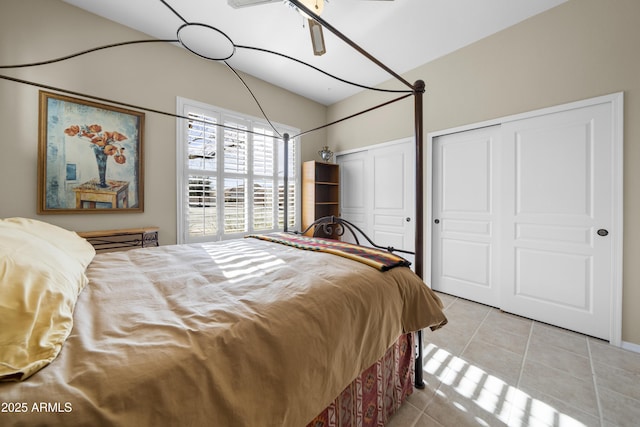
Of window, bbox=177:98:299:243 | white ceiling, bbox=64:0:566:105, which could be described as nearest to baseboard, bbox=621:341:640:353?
white ceiling, bbox=64:0:566:105

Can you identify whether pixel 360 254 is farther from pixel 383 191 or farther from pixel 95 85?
pixel 95 85

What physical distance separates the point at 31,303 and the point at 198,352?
420mm

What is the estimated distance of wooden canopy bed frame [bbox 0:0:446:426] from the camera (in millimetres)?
481

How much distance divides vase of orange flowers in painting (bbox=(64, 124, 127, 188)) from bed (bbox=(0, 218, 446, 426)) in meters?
1.42

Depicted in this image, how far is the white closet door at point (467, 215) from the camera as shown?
9.01 ft

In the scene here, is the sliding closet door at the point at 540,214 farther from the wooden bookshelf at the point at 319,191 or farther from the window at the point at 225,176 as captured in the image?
the window at the point at 225,176

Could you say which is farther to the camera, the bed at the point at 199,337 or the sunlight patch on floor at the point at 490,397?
the sunlight patch on floor at the point at 490,397

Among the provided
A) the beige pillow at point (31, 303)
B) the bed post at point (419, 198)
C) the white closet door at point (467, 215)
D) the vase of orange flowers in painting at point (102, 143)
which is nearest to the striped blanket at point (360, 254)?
the bed post at point (419, 198)

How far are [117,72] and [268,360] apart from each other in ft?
10.7

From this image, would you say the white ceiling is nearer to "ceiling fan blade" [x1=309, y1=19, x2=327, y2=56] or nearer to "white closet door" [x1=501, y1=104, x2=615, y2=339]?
"ceiling fan blade" [x1=309, y1=19, x2=327, y2=56]

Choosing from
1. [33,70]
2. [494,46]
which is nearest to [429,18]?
[494,46]

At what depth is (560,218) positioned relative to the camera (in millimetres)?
2307

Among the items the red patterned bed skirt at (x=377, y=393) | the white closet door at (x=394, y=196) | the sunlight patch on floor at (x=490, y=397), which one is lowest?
the sunlight patch on floor at (x=490, y=397)

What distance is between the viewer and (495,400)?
1463 millimetres
